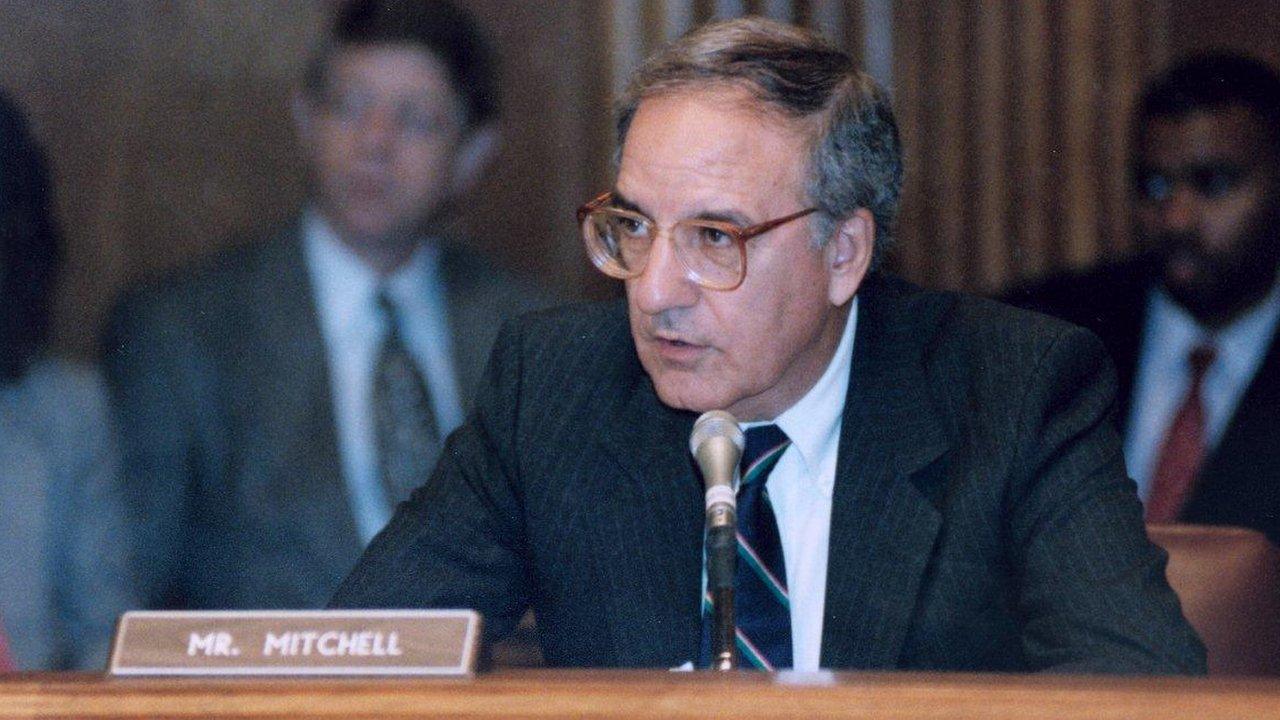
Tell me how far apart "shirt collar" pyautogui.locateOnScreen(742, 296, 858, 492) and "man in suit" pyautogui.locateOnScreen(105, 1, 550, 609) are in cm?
144

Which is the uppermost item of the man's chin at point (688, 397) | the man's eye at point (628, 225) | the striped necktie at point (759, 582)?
the man's eye at point (628, 225)

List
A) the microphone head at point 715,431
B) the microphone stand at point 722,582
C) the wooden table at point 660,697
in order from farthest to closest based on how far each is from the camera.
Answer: the microphone head at point 715,431
the microphone stand at point 722,582
the wooden table at point 660,697

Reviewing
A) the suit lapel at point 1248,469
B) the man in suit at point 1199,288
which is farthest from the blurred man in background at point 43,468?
the suit lapel at point 1248,469

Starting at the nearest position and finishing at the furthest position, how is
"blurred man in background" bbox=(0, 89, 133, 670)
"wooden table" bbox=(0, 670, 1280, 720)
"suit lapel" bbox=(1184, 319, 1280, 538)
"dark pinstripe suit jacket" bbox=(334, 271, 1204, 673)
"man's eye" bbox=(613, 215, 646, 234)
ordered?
"wooden table" bbox=(0, 670, 1280, 720) → "dark pinstripe suit jacket" bbox=(334, 271, 1204, 673) → "man's eye" bbox=(613, 215, 646, 234) → "blurred man in background" bbox=(0, 89, 133, 670) → "suit lapel" bbox=(1184, 319, 1280, 538)

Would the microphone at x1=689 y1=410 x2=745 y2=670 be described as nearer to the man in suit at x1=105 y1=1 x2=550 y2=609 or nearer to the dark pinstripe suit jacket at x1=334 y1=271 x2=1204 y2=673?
the dark pinstripe suit jacket at x1=334 y1=271 x2=1204 y2=673

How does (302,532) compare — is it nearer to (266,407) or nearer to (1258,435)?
(266,407)

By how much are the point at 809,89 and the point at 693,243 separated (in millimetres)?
227

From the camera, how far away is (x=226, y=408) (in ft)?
10.8

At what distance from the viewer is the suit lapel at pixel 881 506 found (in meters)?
1.71

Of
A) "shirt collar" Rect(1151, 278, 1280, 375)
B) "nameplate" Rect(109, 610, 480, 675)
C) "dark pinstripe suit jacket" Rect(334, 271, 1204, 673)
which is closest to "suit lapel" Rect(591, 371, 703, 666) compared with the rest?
"dark pinstripe suit jacket" Rect(334, 271, 1204, 673)

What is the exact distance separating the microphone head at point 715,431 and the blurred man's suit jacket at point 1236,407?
6.58ft

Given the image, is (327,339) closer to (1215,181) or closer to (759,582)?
(759,582)

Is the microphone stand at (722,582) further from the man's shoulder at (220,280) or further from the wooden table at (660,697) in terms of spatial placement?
the man's shoulder at (220,280)

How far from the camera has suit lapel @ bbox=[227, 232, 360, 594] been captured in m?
3.19
